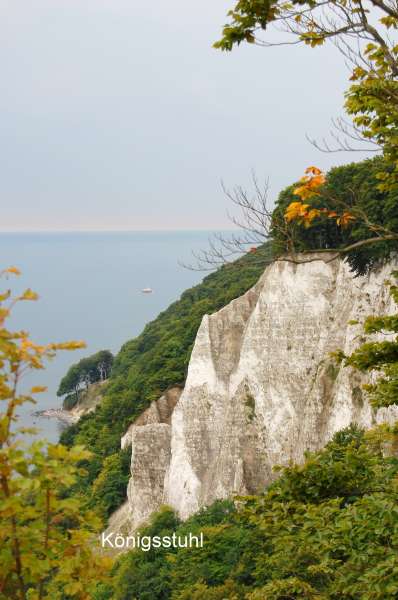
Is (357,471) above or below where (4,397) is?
below

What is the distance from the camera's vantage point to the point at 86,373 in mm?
95812

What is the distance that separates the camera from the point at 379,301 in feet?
79.5

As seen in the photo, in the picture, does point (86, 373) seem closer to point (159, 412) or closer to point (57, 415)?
point (57, 415)

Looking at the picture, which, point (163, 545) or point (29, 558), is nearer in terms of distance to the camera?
point (29, 558)

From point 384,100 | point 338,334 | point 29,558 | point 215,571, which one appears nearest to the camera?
point 29,558

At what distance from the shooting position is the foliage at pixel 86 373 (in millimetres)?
95125

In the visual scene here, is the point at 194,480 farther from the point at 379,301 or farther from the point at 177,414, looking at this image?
the point at 379,301

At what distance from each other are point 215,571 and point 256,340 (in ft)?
42.4

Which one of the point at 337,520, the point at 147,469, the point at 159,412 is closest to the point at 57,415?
the point at 159,412

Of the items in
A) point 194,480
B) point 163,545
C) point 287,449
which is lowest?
point 163,545

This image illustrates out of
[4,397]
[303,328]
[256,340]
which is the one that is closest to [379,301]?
[303,328]

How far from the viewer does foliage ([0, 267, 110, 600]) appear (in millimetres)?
3049

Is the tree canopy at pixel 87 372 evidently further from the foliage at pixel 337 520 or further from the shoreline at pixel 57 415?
the foliage at pixel 337 520

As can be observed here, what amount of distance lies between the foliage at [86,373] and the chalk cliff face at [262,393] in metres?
62.1
